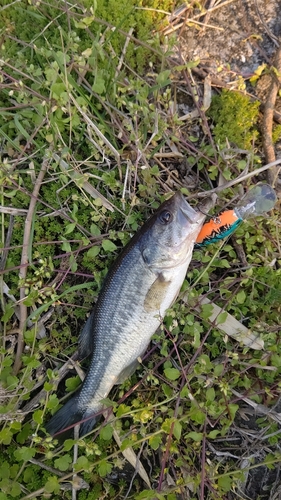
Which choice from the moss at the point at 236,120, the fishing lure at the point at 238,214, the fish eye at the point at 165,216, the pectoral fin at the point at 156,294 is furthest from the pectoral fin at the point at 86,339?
the moss at the point at 236,120

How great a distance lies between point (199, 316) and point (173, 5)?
9.41 feet

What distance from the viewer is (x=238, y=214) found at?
298cm

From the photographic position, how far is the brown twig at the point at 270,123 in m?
3.40

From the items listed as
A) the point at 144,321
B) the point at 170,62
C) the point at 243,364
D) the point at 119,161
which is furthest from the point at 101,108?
the point at 243,364

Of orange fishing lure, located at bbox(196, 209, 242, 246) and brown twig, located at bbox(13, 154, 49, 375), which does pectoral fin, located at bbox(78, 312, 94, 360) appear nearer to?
brown twig, located at bbox(13, 154, 49, 375)

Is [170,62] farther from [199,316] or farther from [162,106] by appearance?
[199,316]

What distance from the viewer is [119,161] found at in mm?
3375

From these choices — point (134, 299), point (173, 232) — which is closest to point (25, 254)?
point (134, 299)

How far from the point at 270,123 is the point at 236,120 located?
0.99ft

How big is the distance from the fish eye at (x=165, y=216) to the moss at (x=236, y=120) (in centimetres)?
100

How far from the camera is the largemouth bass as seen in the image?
2904mm

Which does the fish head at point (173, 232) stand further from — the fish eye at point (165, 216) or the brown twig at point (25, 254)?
the brown twig at point (25, 254)

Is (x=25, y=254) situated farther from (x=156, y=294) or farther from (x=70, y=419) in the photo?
(x=70, y=419)

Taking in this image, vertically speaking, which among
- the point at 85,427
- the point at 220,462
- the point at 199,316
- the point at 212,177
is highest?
the point at 212,177
